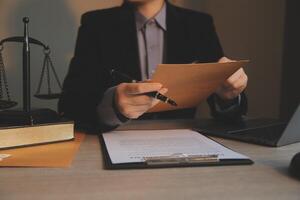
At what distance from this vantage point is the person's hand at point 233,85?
38.5 inches

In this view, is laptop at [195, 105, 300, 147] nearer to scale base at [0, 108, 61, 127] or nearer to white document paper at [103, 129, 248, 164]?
white document paper at [103, 129, 248, 164]

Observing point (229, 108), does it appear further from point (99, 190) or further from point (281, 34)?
point (281, 34)

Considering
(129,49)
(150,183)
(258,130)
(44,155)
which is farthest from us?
(129,49)

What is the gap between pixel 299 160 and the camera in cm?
59

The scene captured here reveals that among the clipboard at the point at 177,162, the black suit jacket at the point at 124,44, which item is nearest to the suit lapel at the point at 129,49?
the black suit jacket at the point at 124,44

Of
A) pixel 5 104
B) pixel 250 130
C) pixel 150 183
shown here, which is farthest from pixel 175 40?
pixel 150 183

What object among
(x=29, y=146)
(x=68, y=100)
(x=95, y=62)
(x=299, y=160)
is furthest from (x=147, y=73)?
(x=299, y=160)

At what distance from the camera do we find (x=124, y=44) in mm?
1325

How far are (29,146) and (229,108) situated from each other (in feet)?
1.80

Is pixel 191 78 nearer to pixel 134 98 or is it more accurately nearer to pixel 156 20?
pixel 134 98

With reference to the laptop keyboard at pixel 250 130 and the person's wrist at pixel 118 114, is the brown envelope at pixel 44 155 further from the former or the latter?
the laptop keyboard at pixel 250 130

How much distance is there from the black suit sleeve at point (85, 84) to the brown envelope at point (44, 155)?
0.16 m

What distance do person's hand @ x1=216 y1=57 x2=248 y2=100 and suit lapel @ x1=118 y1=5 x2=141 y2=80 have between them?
35 cm

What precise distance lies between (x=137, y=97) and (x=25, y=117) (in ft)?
0.73
